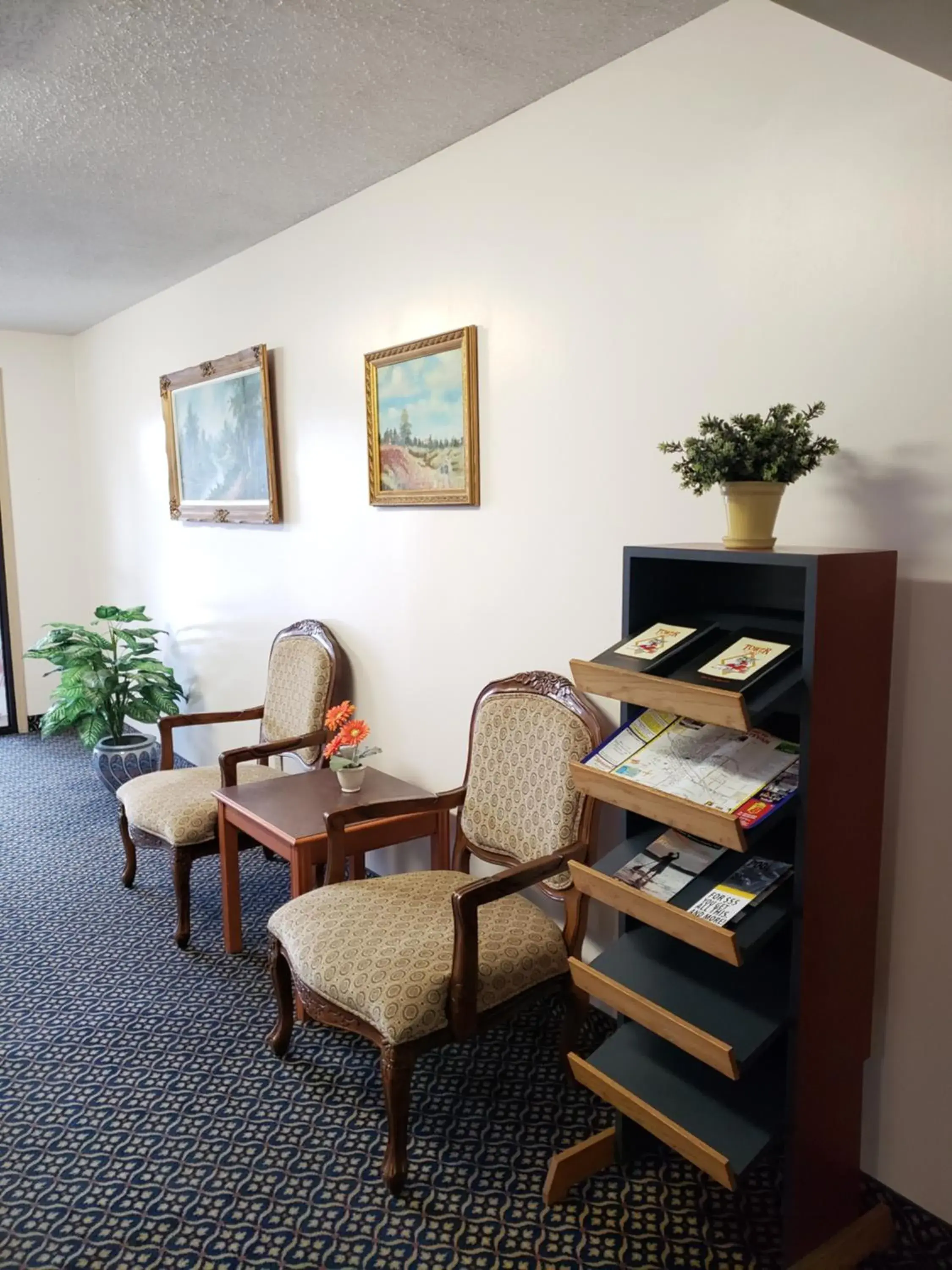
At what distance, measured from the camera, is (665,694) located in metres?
1.63

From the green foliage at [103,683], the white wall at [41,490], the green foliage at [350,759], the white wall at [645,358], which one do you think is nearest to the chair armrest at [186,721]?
the white wall at [645,358]

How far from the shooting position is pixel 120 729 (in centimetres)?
457

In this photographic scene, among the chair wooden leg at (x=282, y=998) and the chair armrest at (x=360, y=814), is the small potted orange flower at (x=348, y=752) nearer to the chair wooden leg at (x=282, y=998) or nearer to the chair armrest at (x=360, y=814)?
the chair armrest at (x=360, y=814)

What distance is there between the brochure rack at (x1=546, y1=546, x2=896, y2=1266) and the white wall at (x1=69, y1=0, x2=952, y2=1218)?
0.15 meters

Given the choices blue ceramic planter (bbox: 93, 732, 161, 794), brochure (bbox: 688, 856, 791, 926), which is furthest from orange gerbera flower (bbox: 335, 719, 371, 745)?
blue ceramic planter (bbox: 93, 732, 161, 794)

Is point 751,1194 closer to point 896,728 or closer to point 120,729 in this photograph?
point 896,728

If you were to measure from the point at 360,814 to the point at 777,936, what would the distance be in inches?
46.2

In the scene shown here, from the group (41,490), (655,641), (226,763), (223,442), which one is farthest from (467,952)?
(41,490)

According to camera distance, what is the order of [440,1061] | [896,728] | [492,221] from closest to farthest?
[896,728] < [440,1061] < [492,221]

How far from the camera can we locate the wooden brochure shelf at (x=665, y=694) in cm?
151

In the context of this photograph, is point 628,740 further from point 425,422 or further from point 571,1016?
point 425,422

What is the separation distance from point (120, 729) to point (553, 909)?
110 inches

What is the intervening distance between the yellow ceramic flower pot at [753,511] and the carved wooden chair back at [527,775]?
2.68 ft

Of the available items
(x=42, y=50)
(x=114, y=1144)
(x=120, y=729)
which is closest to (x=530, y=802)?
(x=114, y=1144)
